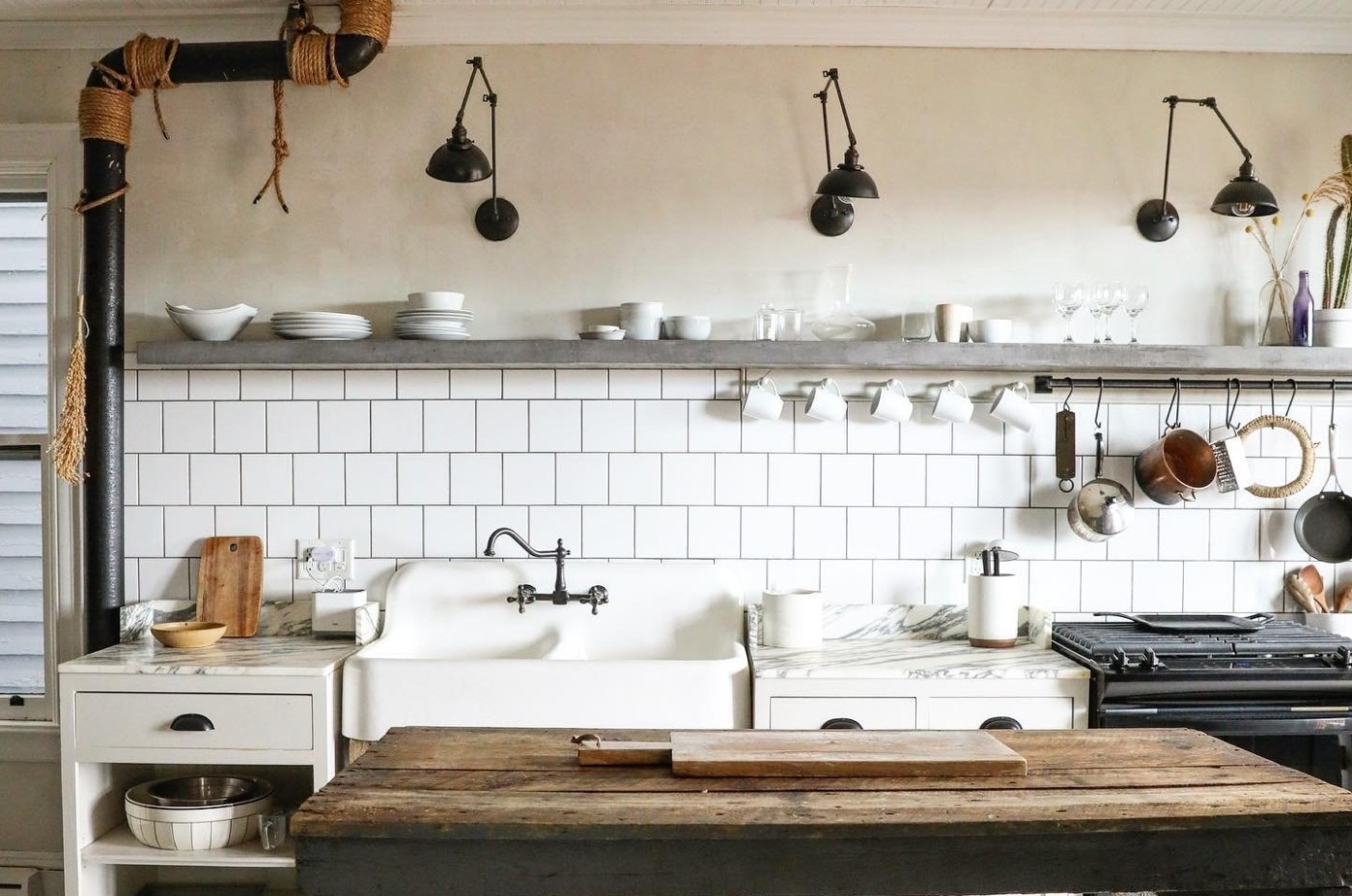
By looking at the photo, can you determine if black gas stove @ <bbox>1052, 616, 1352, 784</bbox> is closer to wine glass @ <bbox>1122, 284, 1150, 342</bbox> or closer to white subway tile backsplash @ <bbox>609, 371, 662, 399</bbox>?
wine glass @ <bbox>1122, 284, 1150, 342</bbox>

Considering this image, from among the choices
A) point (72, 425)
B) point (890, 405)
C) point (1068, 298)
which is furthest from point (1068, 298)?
point (72, 425)

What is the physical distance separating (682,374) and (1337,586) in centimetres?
226

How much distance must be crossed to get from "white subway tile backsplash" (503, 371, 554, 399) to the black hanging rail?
5.18ft

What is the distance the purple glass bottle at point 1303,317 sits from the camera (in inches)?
133

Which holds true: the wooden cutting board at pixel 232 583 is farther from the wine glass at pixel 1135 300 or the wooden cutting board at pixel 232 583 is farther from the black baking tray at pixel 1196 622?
the wine glass at pixel 1135 300

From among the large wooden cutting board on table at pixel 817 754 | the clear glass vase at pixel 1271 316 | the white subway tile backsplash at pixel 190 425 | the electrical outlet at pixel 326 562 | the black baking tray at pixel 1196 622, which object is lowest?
the black baking tray at pixel 1196 622

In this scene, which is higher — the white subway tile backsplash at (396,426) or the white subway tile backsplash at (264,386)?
the white subway tile backsplash at (264,386)

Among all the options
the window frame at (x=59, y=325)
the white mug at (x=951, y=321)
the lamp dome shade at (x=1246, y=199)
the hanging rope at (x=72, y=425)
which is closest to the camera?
the lamp dome shade at (x=1246, y=199)

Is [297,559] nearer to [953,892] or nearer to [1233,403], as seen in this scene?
[953,892]

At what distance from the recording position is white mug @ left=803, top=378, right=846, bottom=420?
337cm

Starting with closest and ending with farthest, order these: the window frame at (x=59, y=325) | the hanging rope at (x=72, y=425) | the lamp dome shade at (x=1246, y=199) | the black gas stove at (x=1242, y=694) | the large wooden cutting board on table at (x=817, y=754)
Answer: the large wooden cutting board on table at (x=817, y=754), the black gas stove at (x=1242, y=694), the lamp dome shade at (x=1246, y=199), the hanging rope at (x=72, y=425), the window frame at (x=59, y=325)

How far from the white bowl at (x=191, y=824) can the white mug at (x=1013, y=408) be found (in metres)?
2.52

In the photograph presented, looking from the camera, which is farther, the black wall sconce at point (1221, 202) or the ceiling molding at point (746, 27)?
the ceiling molding at point (746, 27)

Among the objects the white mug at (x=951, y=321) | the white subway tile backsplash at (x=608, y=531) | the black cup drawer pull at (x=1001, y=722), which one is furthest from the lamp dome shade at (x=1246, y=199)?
the white subway tile backsplash at (x=608, y=531)
